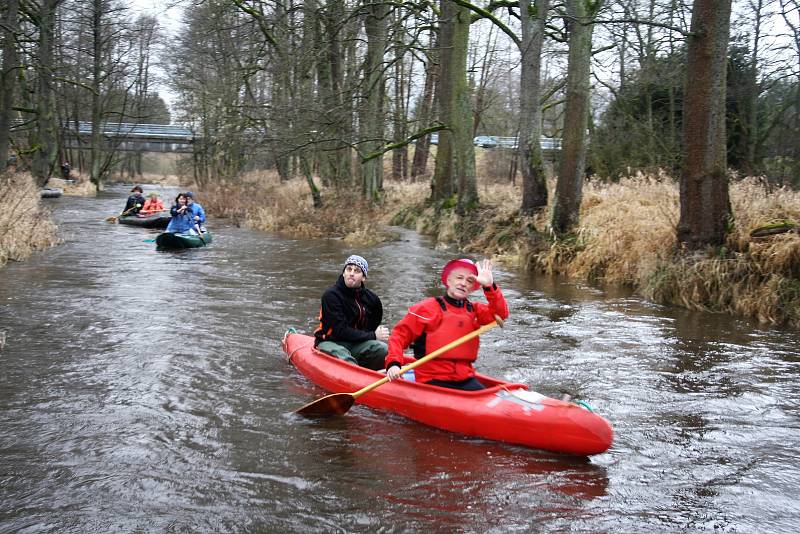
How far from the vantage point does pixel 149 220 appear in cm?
1866

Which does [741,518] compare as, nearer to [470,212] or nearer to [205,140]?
[470,212]

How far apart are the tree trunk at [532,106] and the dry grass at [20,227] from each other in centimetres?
917

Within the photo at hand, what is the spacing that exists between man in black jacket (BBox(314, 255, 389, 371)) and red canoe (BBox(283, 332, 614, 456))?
48 cm

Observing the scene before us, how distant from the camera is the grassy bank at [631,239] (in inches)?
352

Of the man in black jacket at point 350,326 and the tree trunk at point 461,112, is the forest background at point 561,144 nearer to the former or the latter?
the tree trunk at point 461,112

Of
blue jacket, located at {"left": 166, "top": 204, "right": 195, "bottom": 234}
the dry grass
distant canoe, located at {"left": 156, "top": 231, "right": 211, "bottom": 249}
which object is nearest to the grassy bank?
blue jacket, located at {"left": 166, "top": 204, "right": 195, "bottom": 234}

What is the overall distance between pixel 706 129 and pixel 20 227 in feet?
37.3

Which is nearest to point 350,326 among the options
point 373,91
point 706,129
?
point 706,129

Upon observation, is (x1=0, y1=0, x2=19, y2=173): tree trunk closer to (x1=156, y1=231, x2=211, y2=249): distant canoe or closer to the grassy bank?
(x1=156, y1=231, x2=211, y2=249): distant canoe

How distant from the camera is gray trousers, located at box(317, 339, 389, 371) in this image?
6.61m

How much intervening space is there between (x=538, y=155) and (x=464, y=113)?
3.14 meters

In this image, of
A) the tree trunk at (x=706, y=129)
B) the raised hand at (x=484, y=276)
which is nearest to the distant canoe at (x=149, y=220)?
the tree trunk at (x=706, y=129)

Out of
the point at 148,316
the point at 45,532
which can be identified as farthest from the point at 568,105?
the point at 45,532

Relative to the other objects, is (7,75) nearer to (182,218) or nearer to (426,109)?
(182,218)
